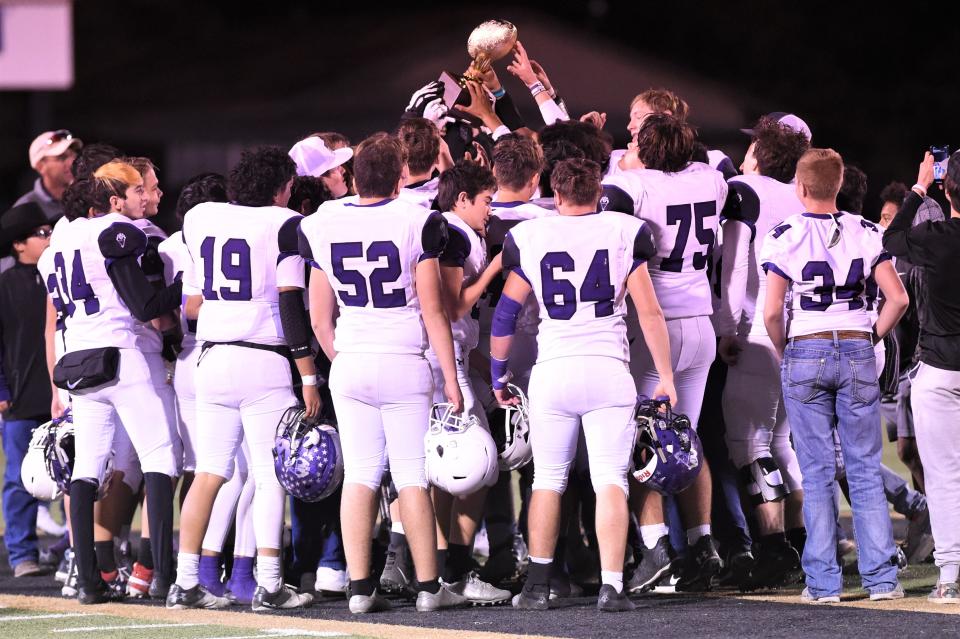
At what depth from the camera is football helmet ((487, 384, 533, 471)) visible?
735 centimetres

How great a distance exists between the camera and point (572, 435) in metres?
7.08

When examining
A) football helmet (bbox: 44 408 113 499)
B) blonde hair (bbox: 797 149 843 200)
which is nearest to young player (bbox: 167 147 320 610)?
football helmet (bbox: 44 408 113 499)

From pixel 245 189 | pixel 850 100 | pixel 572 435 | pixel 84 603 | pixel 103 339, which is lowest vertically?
pixel 84 603

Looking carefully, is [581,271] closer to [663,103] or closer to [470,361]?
[470,361]

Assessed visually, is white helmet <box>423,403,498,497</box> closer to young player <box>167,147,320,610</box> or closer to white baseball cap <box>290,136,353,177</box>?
young player <box>167,147,320,610</box>

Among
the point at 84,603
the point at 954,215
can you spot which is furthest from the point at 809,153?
the point at 84,603

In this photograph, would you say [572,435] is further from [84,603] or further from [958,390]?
[84,603]

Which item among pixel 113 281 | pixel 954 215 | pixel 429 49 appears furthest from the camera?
pixel 429 49

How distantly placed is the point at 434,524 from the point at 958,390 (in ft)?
7.46

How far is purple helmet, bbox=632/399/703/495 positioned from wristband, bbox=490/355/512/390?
0.59 meters

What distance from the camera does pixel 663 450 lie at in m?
7.09

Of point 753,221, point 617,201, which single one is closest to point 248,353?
point 617,201

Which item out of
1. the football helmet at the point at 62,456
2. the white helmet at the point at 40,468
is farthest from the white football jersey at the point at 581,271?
the white helmet at the point at 40,468

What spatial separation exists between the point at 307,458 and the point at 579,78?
67.5 feet
